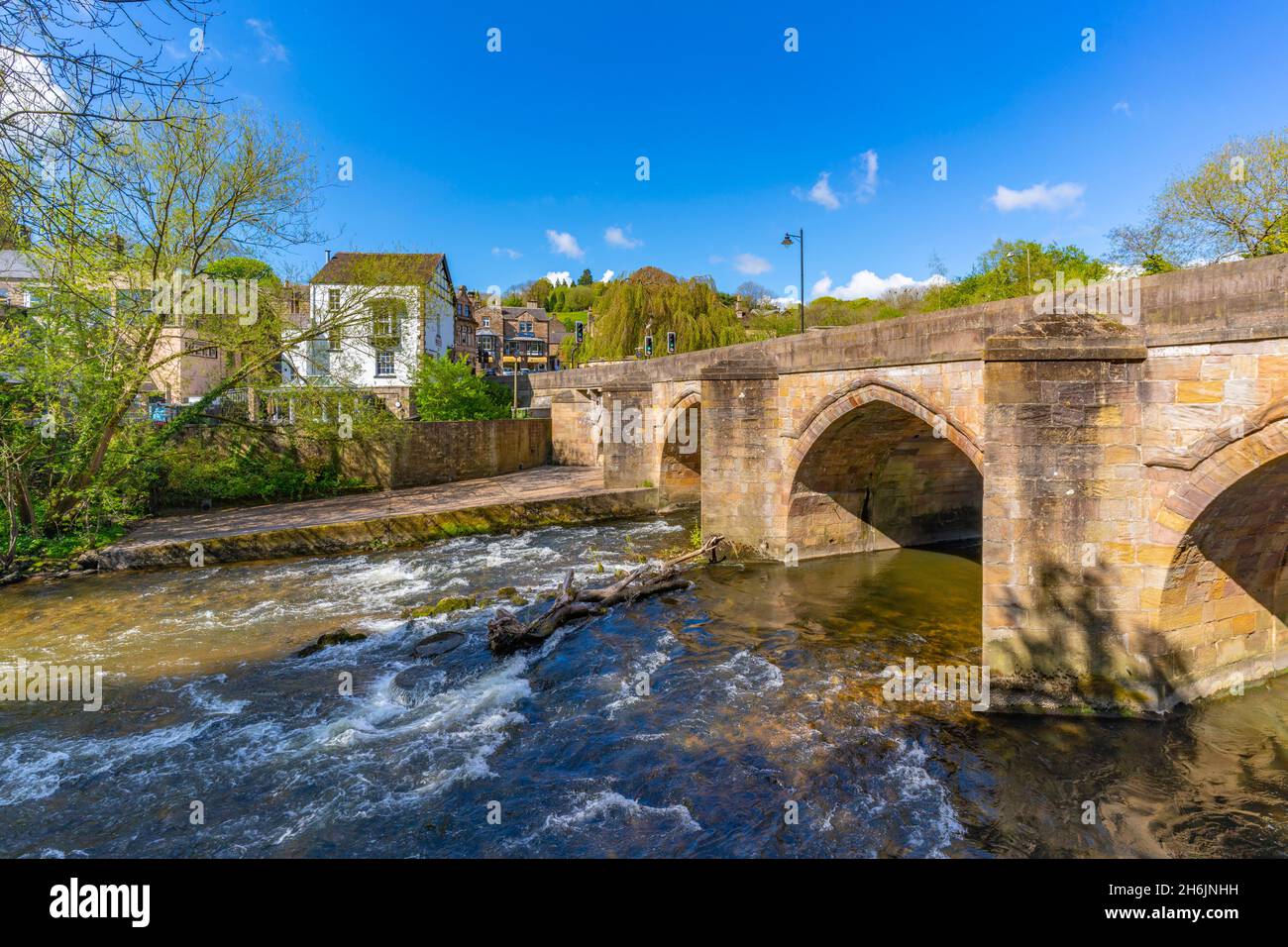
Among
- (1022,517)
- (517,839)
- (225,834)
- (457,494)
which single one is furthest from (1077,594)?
(457,494)

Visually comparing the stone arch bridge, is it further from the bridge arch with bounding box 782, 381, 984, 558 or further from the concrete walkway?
the concrete walkway

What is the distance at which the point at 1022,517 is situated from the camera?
6812mm

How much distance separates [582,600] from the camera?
10430 millimetres

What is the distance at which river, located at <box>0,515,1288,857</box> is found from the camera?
5148 mm

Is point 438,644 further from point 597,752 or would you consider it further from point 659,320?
point 659,320

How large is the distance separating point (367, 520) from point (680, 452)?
929cm

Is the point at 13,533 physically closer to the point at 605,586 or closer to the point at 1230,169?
the point at 605,586

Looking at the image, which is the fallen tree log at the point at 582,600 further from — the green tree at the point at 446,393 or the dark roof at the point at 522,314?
the dark roof at the point at 522,314

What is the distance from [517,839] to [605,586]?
261 inches

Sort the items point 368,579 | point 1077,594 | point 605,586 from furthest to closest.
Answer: point 368,579, point 605,586, point 1077,594

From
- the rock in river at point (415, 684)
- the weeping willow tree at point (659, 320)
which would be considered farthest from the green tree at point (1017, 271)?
the rock in river at point (415, 684)

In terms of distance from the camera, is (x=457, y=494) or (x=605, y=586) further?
(x=457, y=494)

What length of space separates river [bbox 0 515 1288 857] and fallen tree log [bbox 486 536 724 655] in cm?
32
